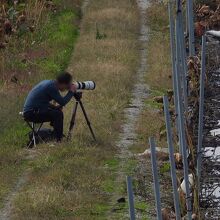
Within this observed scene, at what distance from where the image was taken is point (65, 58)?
20672 millimetres

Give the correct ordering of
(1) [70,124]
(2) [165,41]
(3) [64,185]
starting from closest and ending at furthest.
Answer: (3) [64,185], (1) [70,124], (2) [165,41]

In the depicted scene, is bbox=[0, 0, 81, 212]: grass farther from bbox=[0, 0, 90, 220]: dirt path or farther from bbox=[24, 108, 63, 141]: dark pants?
bbox=[24, 108, 63, 141]: dark pants

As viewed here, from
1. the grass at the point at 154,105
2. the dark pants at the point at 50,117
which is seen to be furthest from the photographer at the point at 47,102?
the grass at the point at 154,105

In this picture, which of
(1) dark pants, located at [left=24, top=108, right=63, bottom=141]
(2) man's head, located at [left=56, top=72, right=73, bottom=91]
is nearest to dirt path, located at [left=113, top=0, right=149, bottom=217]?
(1) dark pants, located at [left=24, top=108, right=63, bottom=141]

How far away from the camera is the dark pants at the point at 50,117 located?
13.4 meters

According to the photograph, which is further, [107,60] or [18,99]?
[107,60]

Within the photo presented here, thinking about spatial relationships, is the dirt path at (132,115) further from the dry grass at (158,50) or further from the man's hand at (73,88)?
the man's hand at (73,88)

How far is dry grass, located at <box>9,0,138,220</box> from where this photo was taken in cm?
1036

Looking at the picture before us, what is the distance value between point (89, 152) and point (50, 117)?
109 cm

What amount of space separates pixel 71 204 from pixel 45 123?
14.2 ft

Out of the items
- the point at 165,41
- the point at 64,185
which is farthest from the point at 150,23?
the point at 64,185

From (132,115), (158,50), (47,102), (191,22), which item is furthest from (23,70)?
(191,22)

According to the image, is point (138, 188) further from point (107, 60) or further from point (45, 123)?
point (107, 60)

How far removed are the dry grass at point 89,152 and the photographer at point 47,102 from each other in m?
0.39
